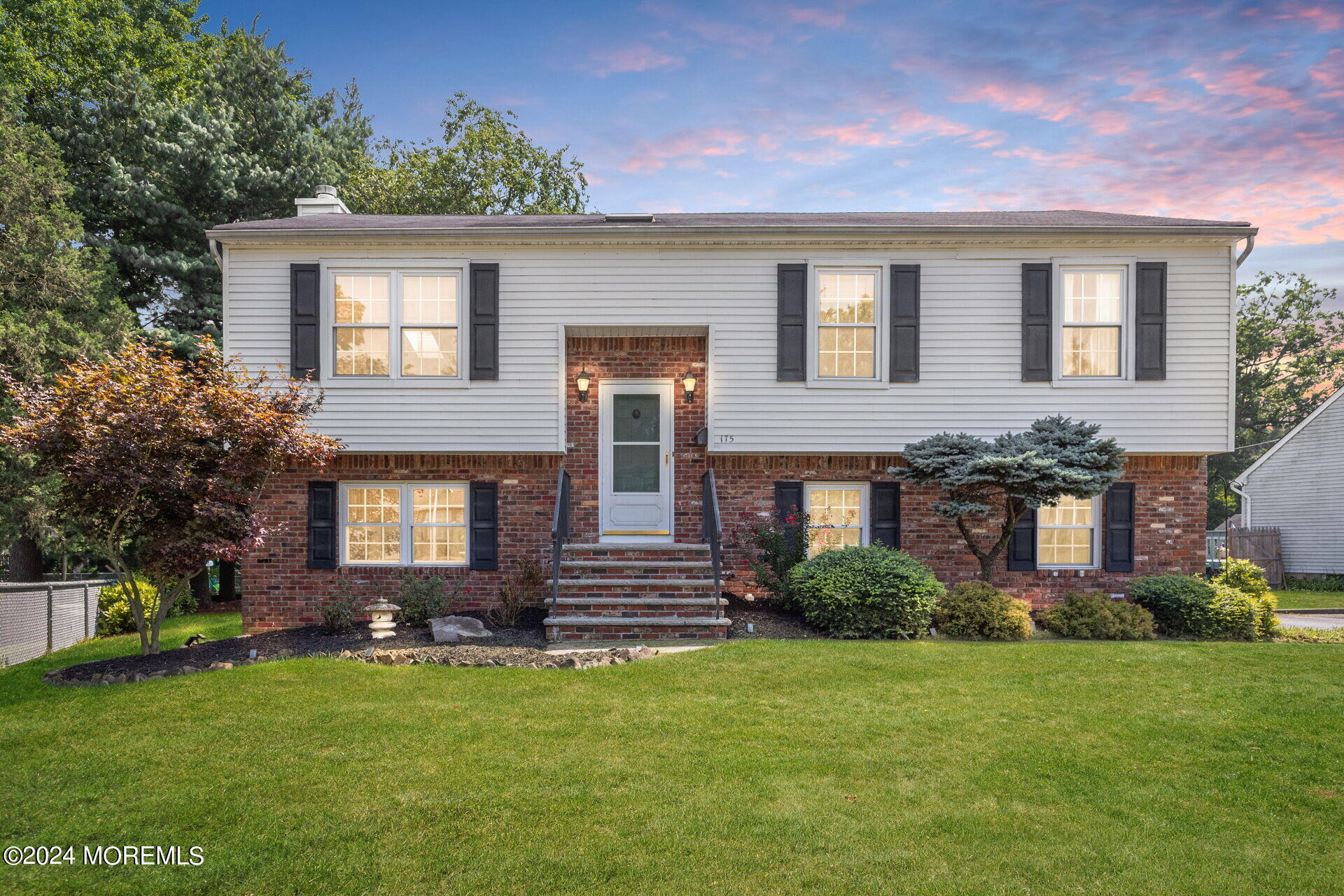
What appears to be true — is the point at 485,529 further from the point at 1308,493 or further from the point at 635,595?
the point at 1308,493

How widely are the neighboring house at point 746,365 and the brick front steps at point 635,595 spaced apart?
0.18 metres

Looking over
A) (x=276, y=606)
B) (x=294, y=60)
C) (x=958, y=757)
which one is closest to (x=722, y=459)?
(x=958, y=757)

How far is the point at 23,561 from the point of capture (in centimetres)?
1430

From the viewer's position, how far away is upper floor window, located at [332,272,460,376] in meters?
9.67

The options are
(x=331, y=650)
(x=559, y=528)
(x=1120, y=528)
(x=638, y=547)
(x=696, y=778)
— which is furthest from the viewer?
(x=1120, y=528)

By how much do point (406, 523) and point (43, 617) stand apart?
524cm

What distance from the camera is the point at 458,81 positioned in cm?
2356

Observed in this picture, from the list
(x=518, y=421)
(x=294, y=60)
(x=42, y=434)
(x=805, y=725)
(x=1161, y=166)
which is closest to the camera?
(x=805, y=725)

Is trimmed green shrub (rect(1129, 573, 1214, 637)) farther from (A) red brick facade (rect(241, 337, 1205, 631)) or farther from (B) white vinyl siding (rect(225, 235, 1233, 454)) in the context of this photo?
(B) white vinyl siding (rect(225, 235, 1233, 454))

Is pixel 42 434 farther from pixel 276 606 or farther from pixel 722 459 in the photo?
pixel 722 459

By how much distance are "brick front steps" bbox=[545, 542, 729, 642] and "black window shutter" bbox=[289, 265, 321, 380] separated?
172 inches

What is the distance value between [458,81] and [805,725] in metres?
24.7

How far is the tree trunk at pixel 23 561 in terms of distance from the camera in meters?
14.2

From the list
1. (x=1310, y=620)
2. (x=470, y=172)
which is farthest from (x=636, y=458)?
(x=470, y=172)
